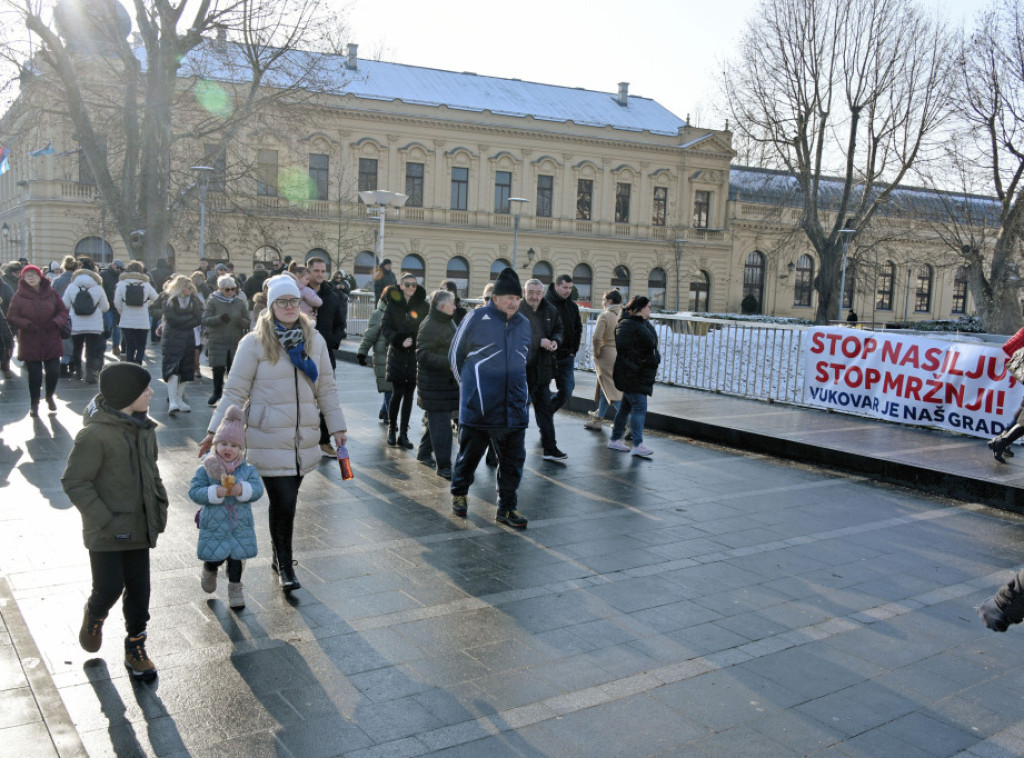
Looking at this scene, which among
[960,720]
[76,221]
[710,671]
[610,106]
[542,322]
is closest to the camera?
[960,720]

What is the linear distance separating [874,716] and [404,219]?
50545 mm

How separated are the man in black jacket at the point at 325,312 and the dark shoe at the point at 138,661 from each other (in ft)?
16.5

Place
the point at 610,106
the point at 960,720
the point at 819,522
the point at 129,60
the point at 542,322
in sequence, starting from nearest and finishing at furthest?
the point at 960,720 → the point at 819,522 → the point at 542,322 → the point at 129,60 → the point at 610,106

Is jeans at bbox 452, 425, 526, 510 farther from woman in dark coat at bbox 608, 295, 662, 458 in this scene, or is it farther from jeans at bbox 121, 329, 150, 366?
jeans at bbox 121, 329, 150, 366

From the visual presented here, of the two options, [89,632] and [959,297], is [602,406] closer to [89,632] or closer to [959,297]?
[89,632]

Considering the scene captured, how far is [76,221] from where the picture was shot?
148ft

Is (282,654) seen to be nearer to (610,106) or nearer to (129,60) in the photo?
(129,60)

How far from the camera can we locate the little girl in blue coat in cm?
480

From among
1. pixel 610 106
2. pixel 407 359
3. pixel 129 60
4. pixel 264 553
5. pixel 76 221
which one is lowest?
pixel 264 553

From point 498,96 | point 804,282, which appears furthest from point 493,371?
point 804,282

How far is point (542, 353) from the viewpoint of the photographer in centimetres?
923

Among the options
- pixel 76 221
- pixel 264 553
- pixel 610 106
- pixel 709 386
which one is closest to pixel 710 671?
pixel 264 553

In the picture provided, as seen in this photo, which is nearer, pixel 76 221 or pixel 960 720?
pixel 960 720

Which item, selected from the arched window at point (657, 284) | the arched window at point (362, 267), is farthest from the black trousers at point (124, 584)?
the arched window at point (657, 284)
